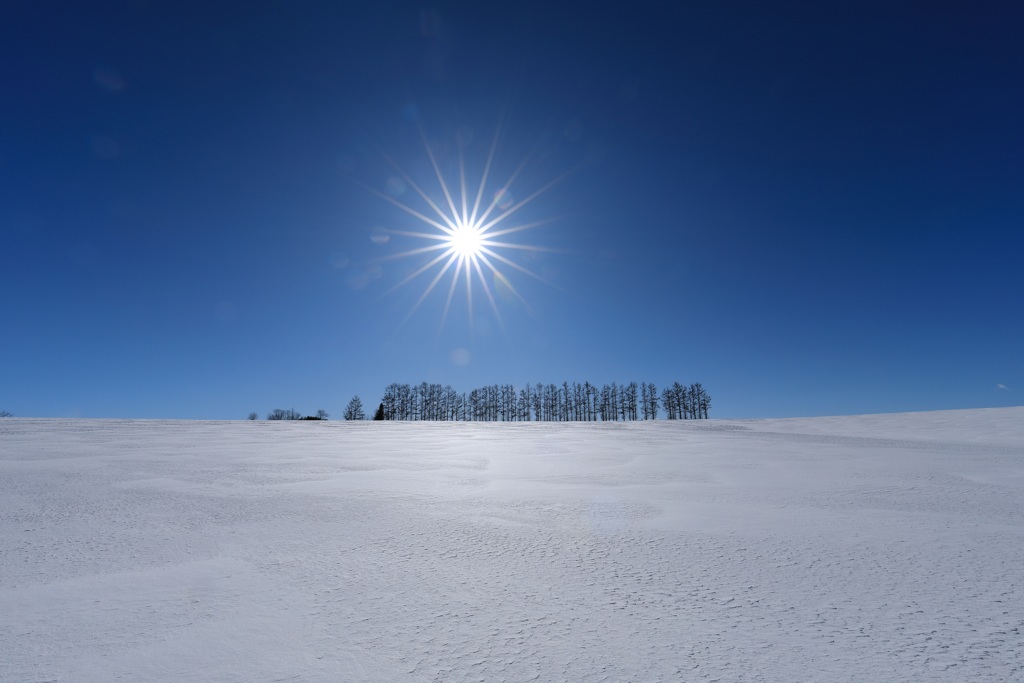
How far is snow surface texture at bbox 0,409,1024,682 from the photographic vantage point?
4.08ft

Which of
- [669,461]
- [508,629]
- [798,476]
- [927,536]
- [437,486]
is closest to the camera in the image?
[508,629]

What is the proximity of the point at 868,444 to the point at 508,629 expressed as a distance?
300 inches

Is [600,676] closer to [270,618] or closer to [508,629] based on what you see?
[508,629]

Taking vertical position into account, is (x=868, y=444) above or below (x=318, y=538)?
above

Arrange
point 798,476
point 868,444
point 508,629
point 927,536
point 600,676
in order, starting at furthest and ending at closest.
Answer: point 868,444 < point 798,476 < point 927,536 < point 508,629 < point 600,676

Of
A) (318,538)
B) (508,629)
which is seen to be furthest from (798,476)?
(318,538)

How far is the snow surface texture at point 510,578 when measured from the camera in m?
1.24

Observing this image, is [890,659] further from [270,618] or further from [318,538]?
[318,538]

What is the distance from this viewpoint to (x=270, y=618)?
4.86ft

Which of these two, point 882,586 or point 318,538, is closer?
point 882,586

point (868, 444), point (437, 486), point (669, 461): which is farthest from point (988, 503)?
point (868, 444)

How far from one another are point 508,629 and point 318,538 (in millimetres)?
1285

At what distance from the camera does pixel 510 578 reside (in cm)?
181

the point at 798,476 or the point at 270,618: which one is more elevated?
the point at 798,476
